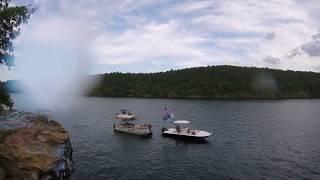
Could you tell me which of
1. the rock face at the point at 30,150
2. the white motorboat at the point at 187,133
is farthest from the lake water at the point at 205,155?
the rock face at the point at 30,150

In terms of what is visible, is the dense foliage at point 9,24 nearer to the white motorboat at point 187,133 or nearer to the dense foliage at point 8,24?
the dense foliage at point 8,24

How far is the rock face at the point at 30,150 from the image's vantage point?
44875 mm

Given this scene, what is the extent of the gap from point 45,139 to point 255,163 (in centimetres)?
3718

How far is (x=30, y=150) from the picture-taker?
4662cm

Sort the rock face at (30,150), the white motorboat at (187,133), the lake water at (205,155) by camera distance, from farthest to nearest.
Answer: the white motorboat at (187,133) < the lake water at (205,155) < the rock face at (30,150)

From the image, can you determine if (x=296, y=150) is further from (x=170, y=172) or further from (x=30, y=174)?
(x=30, y=174)

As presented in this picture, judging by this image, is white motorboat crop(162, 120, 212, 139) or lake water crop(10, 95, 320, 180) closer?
lake water crop(10, 95, 320, 180)

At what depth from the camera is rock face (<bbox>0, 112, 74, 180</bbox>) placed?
147ft

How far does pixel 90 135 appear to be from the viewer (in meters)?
100

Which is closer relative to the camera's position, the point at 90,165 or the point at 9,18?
the point at 9,18

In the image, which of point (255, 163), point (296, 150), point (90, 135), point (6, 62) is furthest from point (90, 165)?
point (296, 150)

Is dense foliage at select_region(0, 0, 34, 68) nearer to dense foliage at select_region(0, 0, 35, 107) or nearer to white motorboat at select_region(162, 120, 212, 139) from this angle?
dense foliage at select_region(0, 0, 35, 107)

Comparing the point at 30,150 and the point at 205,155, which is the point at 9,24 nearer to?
the point at 30,150

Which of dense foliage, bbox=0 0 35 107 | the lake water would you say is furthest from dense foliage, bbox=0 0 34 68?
the lake water
